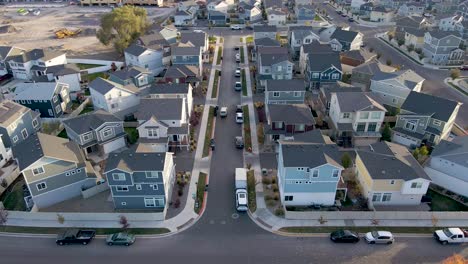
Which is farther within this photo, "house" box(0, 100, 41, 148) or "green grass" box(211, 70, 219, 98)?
"green grass" box(211, 70, 219, 98)

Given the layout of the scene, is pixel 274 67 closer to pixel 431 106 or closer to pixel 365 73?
pixel 365 73

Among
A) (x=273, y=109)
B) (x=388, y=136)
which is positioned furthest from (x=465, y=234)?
(x=273, y=109)

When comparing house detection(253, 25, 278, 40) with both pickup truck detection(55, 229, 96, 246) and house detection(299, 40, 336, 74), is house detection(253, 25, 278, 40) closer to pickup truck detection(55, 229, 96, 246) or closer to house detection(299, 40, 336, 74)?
house detection(299, 40, 336, 74)

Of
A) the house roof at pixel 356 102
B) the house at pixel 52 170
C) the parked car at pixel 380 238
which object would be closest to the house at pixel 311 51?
the house roof at pixel 356 102

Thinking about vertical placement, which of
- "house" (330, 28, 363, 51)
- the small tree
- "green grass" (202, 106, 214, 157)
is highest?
"house" (330, 28, 363, 51)

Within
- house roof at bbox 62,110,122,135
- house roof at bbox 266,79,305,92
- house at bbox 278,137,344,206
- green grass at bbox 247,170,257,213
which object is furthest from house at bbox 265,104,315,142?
house roof at bbox 62,110,122,135

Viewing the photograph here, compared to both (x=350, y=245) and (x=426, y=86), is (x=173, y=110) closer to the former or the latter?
(x=350, y=245)

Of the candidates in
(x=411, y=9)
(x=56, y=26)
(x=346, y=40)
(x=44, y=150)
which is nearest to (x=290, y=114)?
(x=44, y=150)
